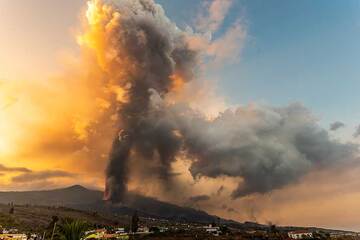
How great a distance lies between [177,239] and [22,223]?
8608 cm

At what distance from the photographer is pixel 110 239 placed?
129 m

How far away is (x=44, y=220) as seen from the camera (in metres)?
198

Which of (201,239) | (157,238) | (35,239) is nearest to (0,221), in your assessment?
(35,239)

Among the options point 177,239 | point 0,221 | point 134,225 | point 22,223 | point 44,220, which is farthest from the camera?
point 44,220

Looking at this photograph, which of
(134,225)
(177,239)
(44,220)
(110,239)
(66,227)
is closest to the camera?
(66,227)

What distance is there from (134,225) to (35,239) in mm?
74137

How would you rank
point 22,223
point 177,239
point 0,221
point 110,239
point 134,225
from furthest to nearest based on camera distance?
1. point 134,225
2. point 22,223
3. point 0,221
4. point 177,239
5. point 110,239

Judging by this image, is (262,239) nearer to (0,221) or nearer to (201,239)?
(201,239)

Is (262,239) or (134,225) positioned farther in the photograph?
(134,225)

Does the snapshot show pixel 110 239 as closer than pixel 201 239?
Yes

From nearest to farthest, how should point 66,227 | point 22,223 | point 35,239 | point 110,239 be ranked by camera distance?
point 66,227 → point 35,239 → point 110,239 → point 22,223

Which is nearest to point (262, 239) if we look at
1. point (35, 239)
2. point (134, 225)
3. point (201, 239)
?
point (201, 239)

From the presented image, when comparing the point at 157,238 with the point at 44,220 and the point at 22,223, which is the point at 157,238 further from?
the point at 44,220

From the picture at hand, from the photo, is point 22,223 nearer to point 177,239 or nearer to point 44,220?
point 44,220
